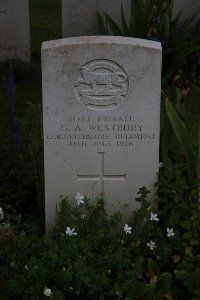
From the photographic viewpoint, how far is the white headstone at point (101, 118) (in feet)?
13.3

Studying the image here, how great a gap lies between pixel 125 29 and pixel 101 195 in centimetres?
420

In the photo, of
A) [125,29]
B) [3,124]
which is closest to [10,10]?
[125,29]

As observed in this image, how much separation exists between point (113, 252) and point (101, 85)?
3.23 ft

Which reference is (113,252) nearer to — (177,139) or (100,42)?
(177,139)

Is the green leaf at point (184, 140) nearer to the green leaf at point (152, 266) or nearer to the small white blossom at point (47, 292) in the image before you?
the green leaf at point (152, 266)

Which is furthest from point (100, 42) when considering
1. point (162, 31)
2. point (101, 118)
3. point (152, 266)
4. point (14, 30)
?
point (14, 30)

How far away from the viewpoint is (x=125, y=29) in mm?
8203

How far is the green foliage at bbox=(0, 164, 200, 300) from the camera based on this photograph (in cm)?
374

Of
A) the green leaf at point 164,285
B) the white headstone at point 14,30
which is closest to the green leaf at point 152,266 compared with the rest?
the green leaf at point 164,285

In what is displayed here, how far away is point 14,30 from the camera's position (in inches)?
347

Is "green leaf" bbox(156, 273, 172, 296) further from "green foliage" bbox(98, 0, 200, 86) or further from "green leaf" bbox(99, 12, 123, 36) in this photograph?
"green leaf" bbox(99, 12, 123, 36)

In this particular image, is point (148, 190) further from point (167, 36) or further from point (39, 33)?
point (39, 33)

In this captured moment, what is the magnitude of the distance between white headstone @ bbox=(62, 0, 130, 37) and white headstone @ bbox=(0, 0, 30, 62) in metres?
0.53

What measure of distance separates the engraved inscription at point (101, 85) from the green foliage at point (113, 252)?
564mm
